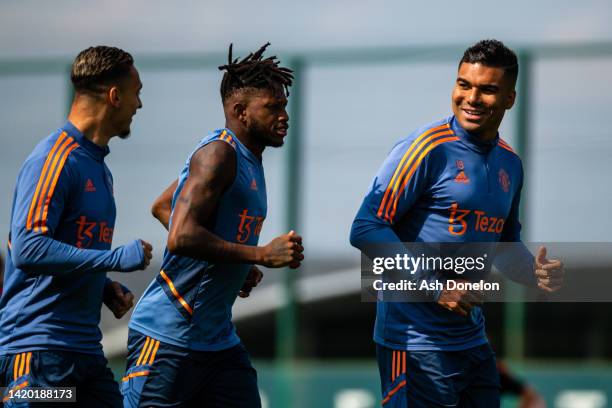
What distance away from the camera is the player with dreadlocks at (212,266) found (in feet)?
16.0

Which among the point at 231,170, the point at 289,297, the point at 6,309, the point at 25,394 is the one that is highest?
the point at 231,170

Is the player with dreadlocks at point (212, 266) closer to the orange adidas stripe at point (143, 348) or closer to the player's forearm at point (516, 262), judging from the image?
the orange adidas stripe at point (143, 348)

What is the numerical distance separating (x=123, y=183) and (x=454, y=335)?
637cm

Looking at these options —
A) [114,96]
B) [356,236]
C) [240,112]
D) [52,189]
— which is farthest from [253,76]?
[52,189]

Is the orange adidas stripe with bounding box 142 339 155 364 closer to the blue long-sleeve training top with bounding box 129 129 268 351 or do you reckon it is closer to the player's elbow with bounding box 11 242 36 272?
the blue long-sleeve training top with bounding box 129 129 268 351

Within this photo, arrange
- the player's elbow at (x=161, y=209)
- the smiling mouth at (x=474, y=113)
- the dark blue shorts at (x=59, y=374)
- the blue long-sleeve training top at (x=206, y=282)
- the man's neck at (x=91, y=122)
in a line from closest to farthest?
1. the dark blue shorts at (x=59, y=374)
2. the blue long-sleeve training top at (x=206, y=282)
3. the man's neck at (x=91, y=122)
4. the smiling mouth at (x=474, y=113)
5. the player's elbow at (x=161, y=209)

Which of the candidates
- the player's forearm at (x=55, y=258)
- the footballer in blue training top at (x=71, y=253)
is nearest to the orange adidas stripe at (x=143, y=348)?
the footballer in blue training top at (x=71, y=253)

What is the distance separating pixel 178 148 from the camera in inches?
443

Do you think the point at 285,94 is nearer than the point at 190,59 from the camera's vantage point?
Yes

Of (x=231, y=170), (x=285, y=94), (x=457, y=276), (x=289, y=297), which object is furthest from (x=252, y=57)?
(x=289, y=297)

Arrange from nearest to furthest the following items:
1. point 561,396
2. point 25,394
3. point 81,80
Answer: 1. point 25,394
2. point 81,80
3. point 561,396

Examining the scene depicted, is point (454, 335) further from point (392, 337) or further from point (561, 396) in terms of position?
point (561, 396)

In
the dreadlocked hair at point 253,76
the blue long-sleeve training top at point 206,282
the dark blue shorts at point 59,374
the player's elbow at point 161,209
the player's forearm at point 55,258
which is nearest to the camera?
the player's forearm at point 55,258

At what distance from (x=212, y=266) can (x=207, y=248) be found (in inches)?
12.8
